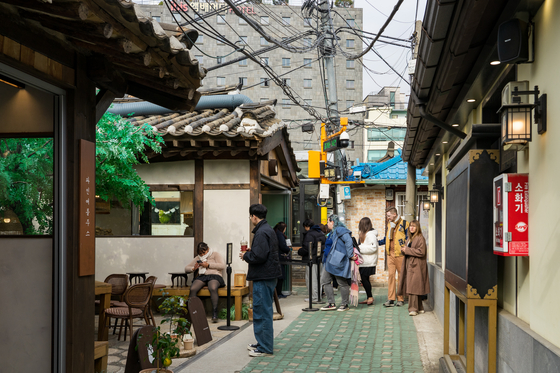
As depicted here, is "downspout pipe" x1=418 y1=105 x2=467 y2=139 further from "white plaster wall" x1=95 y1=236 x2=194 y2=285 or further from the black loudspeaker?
"white plaster wall" x1=95 y1=236 x2=194 y2=285

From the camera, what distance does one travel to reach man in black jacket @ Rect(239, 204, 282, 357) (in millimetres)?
6992

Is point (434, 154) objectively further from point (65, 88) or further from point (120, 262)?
point (65, 88)

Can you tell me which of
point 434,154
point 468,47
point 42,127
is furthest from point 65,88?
point 434,154

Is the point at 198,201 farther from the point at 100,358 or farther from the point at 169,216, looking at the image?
the point at 100,358

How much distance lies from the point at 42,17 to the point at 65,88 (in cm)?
78

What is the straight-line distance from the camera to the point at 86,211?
4.56 metres

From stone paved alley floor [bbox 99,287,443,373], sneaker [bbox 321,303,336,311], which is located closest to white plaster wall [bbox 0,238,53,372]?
stone paved alley floor [bbox 99,287,443,373]

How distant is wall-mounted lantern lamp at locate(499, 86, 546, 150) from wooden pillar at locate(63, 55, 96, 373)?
3405 millimetres

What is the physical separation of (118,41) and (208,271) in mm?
6485

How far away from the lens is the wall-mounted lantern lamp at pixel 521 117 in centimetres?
333

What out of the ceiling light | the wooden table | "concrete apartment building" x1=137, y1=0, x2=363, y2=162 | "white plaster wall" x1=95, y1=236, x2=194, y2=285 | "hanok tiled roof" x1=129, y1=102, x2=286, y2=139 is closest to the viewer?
the ceiling light

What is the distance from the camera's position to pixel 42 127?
14.5 feet

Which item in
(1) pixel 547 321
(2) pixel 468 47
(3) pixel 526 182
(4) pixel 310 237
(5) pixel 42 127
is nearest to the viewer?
(1) pixel 547 321

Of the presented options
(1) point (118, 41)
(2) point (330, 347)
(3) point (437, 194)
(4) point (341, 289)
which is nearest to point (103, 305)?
(2) point (330, 347)
